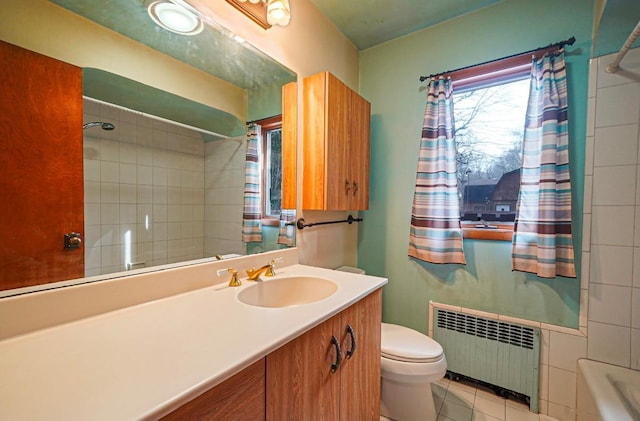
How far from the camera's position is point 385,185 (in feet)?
6.64

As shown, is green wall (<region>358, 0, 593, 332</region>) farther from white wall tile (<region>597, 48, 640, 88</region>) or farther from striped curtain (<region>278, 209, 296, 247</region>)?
striped curtain (<region>278, 209, 296, 247</region>)

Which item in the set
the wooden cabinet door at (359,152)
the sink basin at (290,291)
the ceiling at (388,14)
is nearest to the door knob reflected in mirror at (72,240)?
the sink basin at (290,291)

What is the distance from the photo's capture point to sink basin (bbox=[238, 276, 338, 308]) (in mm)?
1143

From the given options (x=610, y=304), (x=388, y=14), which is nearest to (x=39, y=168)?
(x=388, y=14)

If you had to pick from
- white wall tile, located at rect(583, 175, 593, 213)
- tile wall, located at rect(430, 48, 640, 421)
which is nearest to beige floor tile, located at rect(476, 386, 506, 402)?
tile wall, located at rect(430, 48, 640, 421)

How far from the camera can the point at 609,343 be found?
A: 4.48 feet

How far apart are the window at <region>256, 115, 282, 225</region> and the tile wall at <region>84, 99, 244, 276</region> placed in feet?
0.96

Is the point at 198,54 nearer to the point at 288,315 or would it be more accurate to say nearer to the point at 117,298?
the point at 117,298

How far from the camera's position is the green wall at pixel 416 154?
4.73 ft

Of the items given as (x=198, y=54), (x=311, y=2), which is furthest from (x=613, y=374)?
(x=311, y=2)

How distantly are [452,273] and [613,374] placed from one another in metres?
0.82

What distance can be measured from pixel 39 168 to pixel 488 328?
2183 millimetres

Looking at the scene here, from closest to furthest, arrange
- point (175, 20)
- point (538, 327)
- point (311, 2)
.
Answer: point (175, 20) < point (538, 327) < point (311, 2)

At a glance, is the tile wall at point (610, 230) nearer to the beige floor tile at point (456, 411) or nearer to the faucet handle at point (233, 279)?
the beige floor tile at point (456, 411)
